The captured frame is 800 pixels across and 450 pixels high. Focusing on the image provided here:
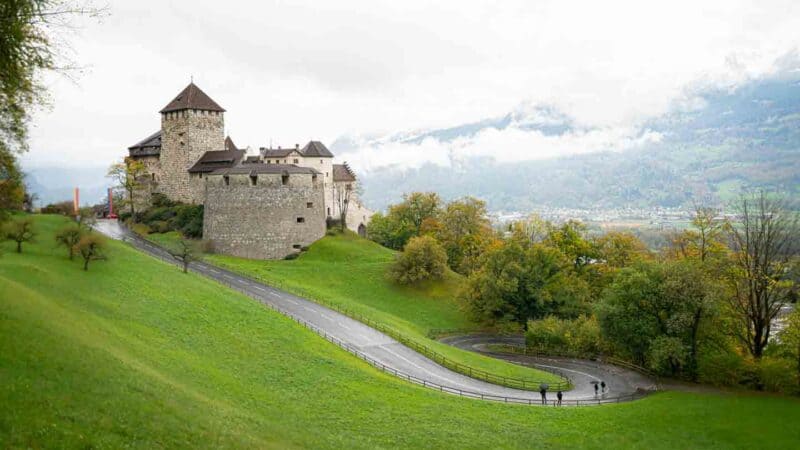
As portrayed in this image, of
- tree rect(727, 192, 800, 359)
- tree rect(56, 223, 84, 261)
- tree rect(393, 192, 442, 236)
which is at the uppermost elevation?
tree rect(393, 192, 442, 236)

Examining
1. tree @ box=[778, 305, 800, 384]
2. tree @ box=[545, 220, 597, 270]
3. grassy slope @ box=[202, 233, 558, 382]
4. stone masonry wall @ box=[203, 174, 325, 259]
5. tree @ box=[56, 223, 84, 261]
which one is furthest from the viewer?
stone masonry wall @ box=[203, 174, 325, 259]

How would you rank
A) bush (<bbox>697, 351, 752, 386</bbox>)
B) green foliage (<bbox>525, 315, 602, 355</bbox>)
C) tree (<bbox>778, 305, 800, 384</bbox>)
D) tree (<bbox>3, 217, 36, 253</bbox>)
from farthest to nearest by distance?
green foliage (<bbox>525, 315, 602, 355</bbox>) < tree (<bbox>3, 217, 36, 253</bbox>) < bush (<bbox>697, 351, 752, 386</bbox>) < tree (<bbox>778, 305, 800, 384</bbox>)

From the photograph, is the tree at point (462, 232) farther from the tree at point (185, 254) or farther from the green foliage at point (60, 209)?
the green foliage at point (60, 209)

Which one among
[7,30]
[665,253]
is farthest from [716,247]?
Result: [7,30]

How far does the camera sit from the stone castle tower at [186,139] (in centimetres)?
7044

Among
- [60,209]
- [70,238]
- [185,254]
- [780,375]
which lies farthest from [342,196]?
[780,375]

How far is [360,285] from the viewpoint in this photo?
59.3 meters

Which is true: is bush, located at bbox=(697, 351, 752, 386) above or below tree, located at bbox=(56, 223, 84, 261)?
below

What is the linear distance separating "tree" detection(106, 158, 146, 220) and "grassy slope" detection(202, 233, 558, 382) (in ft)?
35.7

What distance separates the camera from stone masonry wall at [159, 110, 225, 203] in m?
70.4

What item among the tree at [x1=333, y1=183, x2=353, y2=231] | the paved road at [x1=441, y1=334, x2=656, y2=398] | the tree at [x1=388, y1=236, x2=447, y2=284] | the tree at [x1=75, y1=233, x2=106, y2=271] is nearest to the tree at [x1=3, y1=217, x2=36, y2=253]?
the tree at [x1=75, y1=233, x2=106, y2=271]

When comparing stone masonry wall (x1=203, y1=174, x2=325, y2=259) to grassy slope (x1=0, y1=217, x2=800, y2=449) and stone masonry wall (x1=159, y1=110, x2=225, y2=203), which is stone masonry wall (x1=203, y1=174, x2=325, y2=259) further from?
grassy slope (x1=0, y1=217, x2=800, y2=449)

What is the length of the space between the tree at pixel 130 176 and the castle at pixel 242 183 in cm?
117

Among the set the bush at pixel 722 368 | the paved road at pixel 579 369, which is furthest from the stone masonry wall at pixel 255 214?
the bush at pixel 722 368
